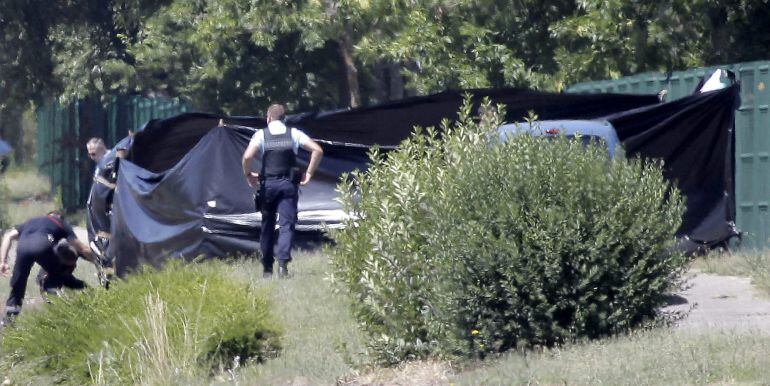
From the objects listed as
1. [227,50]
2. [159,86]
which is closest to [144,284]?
[227,50]

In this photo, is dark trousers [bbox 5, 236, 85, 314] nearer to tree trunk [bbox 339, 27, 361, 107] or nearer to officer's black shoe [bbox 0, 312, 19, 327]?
officer's black shoe [bbox 0, 312, 19, 327]

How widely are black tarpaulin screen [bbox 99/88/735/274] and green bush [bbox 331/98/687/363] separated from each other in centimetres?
473

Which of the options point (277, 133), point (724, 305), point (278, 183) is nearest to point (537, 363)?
point (724, 305)

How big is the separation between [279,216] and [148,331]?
3.16 meters

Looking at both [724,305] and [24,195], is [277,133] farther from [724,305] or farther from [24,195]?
[24,195]

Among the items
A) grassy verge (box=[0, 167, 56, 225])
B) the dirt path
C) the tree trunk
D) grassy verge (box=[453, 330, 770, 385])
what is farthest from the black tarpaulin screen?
grassy verge (box=[0, 167, 56, 225])

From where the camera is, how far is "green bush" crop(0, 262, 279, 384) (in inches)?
332

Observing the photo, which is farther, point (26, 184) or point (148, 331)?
point (26, 184)

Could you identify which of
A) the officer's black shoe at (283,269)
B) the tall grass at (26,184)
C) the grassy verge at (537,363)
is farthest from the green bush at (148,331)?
the tall grass at (26,184)

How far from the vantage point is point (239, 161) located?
13.0 metres

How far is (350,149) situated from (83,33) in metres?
13.7

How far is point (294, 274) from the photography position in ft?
38.2

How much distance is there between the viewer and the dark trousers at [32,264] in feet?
35.6

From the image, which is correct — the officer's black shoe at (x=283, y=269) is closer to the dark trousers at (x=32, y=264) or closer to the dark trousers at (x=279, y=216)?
the dark trousers at (x=279, y=216)
